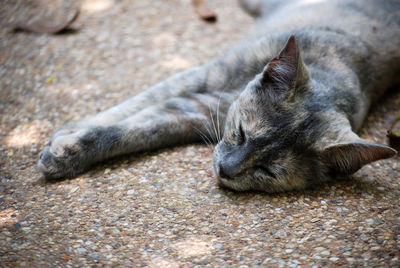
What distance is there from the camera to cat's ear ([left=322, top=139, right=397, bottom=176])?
2121 mm

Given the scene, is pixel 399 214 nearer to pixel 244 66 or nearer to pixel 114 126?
pixel 244 66

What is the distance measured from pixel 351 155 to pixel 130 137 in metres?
1.38

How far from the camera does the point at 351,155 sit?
2.24 m

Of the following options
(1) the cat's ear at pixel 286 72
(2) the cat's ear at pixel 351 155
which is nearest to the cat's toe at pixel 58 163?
(1) the cat's ear at pixel 286 72

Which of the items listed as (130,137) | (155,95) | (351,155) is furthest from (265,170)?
(155,95)

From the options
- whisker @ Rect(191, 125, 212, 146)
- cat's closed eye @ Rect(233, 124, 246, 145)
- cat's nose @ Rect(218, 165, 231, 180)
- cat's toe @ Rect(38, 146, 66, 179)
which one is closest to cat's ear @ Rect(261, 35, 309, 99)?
cat's closed eye @ Rect(233, 124, 246, 145)

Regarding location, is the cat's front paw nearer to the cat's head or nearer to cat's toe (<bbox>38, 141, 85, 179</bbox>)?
cat's toe (<bbox>38, 141, 85, 179</bbox>)

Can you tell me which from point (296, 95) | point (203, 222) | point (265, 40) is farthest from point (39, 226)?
point (265, 40)

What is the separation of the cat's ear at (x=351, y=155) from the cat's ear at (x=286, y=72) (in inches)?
16.3

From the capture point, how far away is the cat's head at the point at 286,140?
225 cm

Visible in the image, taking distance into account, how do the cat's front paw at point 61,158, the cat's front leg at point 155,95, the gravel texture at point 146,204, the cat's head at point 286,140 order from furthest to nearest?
the cat's front leg at point 155,95
the cat's front paw at point 61,158
the cat's head at point 286,140
the gravel texture at point 146,204

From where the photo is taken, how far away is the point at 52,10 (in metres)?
4.17

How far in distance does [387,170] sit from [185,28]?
2.54 meters

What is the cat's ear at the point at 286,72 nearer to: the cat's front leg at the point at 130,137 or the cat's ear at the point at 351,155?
the cat's ear at the point at 351,155
